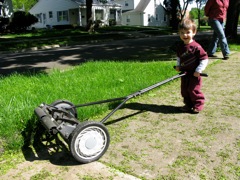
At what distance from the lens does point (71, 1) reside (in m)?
44.3

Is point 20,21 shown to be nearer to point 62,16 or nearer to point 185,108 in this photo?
point 62,16

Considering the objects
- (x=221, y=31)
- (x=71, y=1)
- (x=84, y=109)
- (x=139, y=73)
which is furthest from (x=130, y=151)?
(x=71, y=1)

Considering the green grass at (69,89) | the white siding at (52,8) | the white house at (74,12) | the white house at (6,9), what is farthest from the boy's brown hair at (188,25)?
the white siding at (52,8)

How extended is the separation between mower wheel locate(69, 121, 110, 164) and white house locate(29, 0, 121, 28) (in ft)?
139

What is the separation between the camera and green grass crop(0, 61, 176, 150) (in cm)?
325

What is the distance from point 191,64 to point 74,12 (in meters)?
44.4

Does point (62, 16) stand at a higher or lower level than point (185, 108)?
higher

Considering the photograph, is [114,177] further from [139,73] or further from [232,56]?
[232,56]

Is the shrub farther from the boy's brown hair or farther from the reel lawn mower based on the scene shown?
the reel lawn mower

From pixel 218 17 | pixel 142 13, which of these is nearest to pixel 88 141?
pixel 218 17

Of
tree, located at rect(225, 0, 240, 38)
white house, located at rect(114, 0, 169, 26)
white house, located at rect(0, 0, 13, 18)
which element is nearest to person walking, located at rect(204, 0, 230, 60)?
tree, located at rect(225, 0, 240, 38)

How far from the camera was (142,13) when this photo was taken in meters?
52.7

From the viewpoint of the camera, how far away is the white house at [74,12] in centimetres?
4469

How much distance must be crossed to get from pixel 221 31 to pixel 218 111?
4.18 metres
